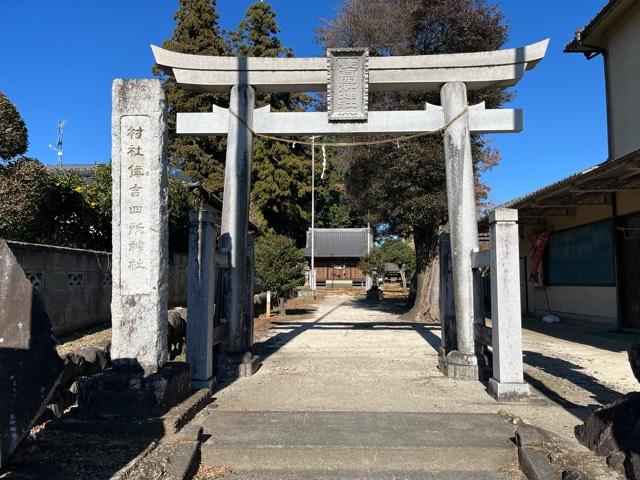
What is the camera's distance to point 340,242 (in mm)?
44750

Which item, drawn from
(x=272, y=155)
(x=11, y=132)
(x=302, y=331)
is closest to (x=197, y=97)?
(x=272, y=155)

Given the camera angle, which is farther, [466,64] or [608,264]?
[608,264]

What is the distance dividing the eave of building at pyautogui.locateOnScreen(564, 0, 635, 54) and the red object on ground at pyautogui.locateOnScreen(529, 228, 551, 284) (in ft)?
17.3

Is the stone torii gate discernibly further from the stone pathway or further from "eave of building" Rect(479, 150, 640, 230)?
"eave of building" Rect(479, 150, 640, 230)

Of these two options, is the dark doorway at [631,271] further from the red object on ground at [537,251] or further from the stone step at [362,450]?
the stone step at [362,450]

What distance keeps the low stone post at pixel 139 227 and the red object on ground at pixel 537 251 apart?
13.7 metres

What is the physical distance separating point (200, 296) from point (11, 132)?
4.13 metres

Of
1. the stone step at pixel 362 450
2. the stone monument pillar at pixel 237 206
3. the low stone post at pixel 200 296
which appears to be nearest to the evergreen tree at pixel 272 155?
the stone monument pillar at pixel 237 206

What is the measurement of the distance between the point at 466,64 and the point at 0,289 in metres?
7.02

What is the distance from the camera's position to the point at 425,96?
1373 centimetres

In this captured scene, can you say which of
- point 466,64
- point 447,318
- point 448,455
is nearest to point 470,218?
point 447,318

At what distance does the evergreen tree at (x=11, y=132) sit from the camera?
7.46m

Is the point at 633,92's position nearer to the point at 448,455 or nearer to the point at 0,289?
the point at 448,455

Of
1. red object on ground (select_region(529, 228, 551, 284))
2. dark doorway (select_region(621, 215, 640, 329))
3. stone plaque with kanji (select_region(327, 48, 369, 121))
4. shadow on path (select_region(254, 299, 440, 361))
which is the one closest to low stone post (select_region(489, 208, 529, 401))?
stone plaque with kanji (select_region(327, 48, 369, 121))
